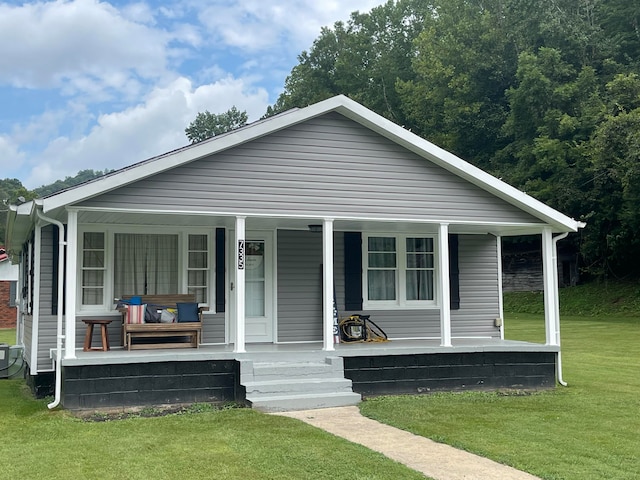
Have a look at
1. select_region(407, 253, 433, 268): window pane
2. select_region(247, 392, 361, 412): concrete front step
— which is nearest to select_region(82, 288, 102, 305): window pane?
select_region(247, 392, 361, 412): concrete front step

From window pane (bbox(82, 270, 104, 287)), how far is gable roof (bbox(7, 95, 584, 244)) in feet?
4.76

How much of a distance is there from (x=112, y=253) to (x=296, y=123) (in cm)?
343

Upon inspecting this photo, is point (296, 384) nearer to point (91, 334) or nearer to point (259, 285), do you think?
point (259, 285)

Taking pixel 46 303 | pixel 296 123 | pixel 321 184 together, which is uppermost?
pixel 296 123

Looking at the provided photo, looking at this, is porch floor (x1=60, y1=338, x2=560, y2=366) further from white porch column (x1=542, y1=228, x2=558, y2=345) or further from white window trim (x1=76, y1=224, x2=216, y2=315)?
white window trim (x1=76, y1=224, x2=216, y2=315)

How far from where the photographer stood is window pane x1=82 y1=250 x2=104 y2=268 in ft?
32.9

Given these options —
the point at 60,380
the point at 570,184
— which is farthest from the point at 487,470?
the point at 570,184

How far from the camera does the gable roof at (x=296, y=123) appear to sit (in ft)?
27.3

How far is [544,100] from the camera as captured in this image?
29484 millimetres

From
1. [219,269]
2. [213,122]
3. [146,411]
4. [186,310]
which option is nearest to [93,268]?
[186,310]

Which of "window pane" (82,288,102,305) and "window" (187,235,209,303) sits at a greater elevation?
"window" (187,235,209,303)

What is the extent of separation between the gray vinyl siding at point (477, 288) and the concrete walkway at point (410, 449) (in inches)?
185

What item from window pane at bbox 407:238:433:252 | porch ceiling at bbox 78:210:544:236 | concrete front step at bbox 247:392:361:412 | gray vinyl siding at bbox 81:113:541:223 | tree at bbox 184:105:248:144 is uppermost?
tree at bbox 184:105:248:144

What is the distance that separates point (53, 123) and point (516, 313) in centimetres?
4341
